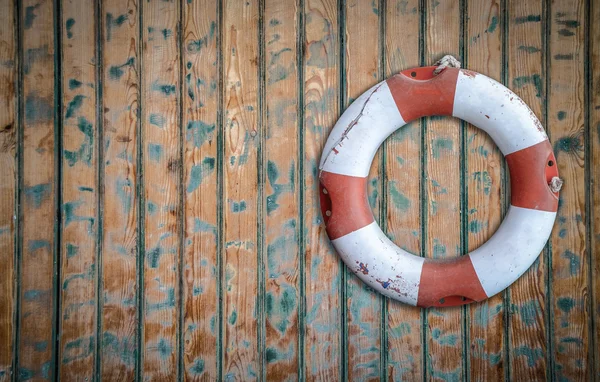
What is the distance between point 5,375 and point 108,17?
1.14m

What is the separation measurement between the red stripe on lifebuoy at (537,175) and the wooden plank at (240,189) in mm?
767

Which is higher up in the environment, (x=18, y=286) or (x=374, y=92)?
(x=374, y=92)

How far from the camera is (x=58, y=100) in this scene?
52.3 inches

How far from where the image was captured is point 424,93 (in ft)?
4.06

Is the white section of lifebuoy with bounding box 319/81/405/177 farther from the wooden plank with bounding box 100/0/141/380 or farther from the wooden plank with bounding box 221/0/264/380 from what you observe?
the wooden plank with bounding box 100/0/141/380

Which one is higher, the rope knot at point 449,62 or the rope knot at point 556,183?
the rope knot at point 449,62

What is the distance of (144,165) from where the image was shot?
4.36 feet

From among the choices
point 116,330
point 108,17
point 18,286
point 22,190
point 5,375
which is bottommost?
point 5,375

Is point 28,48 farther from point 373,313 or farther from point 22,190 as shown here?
point 373,313

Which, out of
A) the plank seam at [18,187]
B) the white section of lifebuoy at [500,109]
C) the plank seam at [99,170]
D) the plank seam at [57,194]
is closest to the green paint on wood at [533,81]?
the white section of lifebuoy at [500,109]

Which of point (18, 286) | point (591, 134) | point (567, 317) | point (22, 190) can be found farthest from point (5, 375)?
point (591, 134)

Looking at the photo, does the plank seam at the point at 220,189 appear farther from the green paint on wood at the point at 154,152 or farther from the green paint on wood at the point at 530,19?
the green paint on wood at the point at 530,19

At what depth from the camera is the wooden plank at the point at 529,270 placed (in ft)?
4.25

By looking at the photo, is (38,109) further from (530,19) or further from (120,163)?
(530,19)
